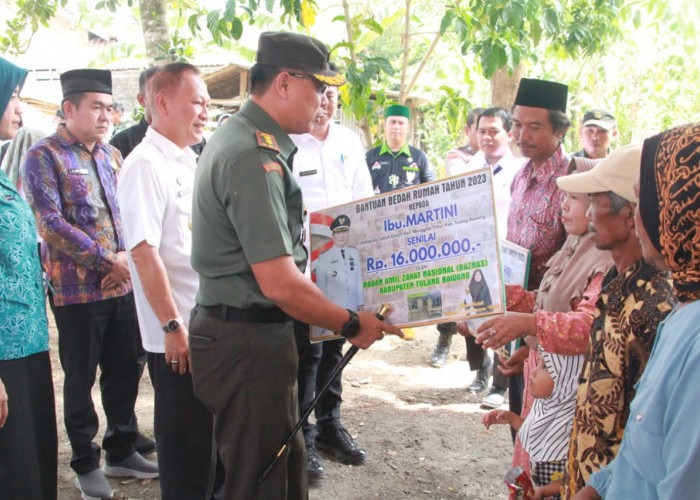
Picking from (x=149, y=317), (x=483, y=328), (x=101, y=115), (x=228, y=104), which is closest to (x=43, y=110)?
(x=228, y=104)

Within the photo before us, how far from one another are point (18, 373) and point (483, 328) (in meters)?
1.86

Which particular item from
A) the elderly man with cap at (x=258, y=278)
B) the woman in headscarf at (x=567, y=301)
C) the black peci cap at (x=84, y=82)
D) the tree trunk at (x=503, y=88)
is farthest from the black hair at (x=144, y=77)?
the tree trunk at (x=503, y=88)

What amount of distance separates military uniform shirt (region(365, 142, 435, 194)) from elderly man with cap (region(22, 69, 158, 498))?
3310 mm

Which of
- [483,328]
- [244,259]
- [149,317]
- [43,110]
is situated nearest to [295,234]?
[244,259]

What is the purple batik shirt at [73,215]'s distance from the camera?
11.3 feet

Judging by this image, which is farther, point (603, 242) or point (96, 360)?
point (96, 360)

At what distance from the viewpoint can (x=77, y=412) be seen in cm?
351

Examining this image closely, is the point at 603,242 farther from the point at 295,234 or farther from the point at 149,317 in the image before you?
the point at 149,317

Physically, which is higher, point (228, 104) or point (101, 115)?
point (228, 104)

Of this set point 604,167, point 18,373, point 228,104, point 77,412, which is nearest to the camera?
point 604,167

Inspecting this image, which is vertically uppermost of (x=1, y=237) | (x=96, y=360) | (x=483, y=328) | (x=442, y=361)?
(x=1, y=237)

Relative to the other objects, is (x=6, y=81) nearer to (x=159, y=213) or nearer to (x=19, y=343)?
(x=159, y=213)

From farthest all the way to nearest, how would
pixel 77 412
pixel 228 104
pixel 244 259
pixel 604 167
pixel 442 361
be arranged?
pixel 228 104, pixel 442 361, pixel 77 412, pixel 244 259, pixel 604 167

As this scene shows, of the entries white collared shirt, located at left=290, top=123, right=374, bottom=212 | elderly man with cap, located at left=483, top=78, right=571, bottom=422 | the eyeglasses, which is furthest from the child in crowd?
white collared shirt, located at left=290, top=123, right=374, bottom=212
